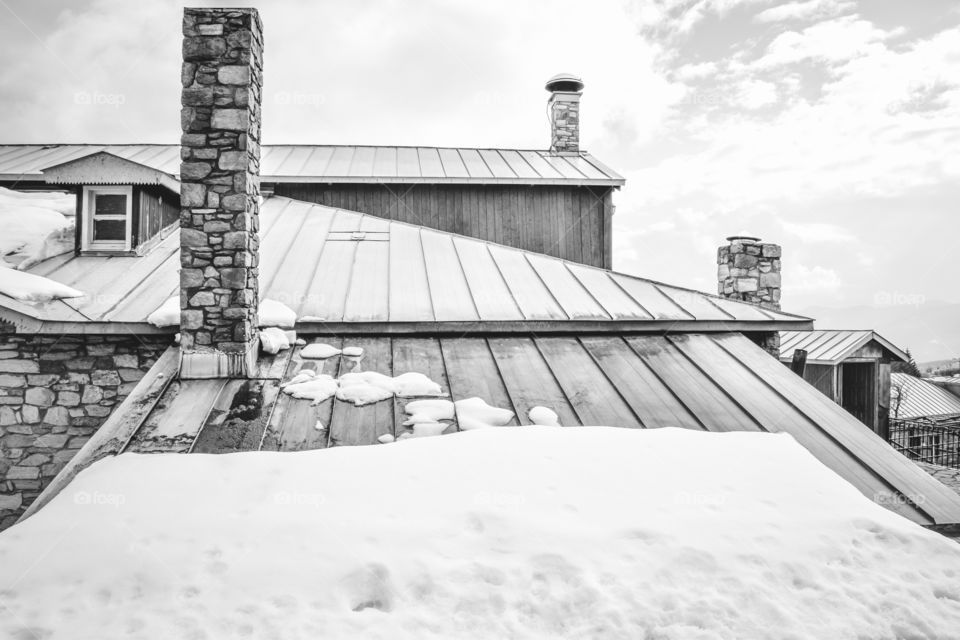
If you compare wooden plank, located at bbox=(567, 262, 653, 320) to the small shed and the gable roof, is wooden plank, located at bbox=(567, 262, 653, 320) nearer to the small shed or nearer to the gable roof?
the gable roof

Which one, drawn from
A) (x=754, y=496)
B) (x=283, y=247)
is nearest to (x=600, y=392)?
(x=754, y=496)

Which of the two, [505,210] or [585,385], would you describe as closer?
[585,385]

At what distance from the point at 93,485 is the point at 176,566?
1.22 meters

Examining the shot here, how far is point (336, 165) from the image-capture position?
480 inches

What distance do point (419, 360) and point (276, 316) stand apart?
1607 millimetres

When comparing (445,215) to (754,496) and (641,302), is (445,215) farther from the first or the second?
(754,496)

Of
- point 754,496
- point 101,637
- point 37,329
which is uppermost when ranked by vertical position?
point 37,329

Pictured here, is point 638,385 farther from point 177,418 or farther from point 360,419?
point 177,418

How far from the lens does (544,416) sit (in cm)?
520

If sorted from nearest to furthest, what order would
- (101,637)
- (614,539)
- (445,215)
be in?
(101,637) → (614,539) → (445,215)

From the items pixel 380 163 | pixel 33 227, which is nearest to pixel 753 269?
pixel 380 163

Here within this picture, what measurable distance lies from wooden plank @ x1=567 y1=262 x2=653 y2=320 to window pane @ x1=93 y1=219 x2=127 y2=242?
6034 millimetres

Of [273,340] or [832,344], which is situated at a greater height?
[273,340]

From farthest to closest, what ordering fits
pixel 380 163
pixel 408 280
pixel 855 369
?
pixel 855 369
pixel 380 163
pixel 408 280
